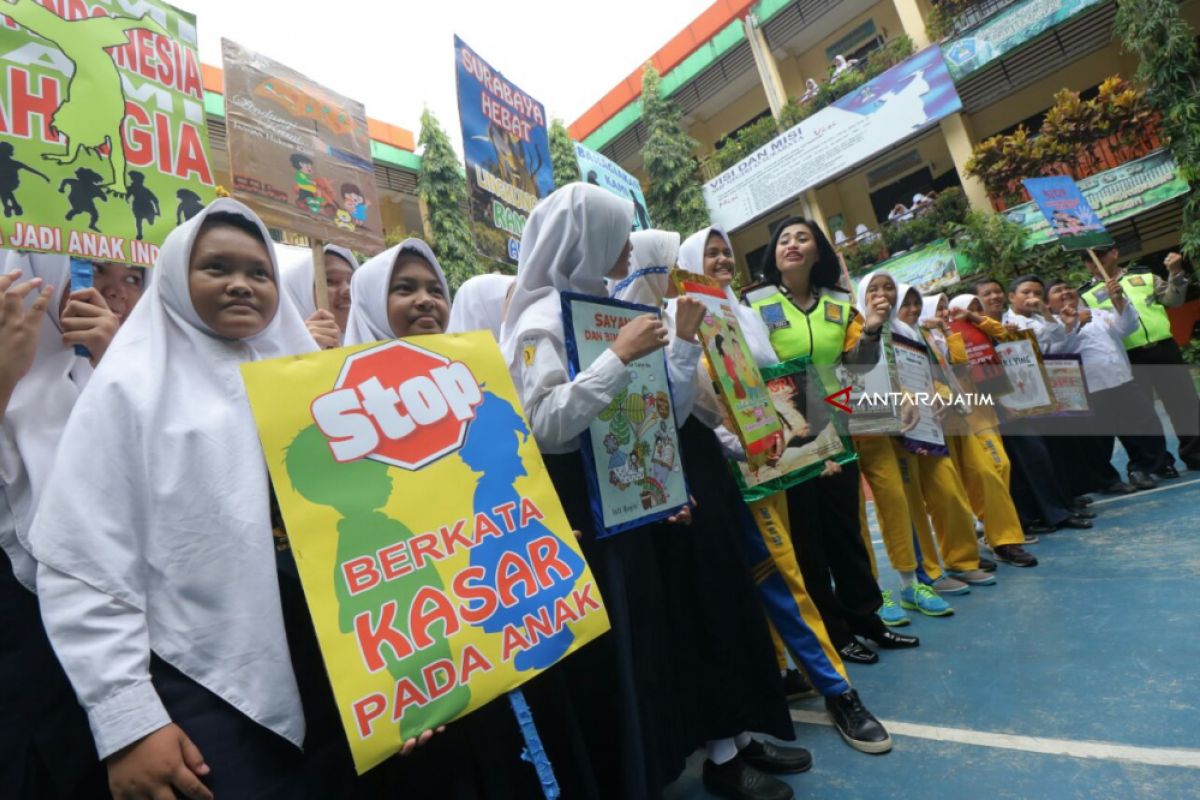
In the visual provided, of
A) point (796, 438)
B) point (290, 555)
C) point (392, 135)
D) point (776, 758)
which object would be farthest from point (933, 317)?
point (392, 135)

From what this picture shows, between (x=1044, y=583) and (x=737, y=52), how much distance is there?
1479 cm

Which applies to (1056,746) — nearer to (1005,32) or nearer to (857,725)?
(857,725)

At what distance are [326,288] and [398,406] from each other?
2.50 feet

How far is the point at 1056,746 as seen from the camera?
1.82 metres

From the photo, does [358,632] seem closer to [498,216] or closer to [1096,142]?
[498,216]

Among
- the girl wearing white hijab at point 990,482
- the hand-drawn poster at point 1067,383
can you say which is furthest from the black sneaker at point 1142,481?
the girl wearing white hijab at point 990,482

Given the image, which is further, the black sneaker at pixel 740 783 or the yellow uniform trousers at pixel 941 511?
the yellow uniform trousers at pixel 941 511

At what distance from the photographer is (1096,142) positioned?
10398 millimetres

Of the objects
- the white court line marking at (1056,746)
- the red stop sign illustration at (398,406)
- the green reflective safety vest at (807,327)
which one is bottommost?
the white court line marking at (1056,746)

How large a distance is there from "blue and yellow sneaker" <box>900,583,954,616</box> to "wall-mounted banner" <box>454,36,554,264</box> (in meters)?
2.85

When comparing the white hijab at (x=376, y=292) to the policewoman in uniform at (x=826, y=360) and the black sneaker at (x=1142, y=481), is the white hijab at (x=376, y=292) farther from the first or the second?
the black sneaker at (x=1142, y=481)

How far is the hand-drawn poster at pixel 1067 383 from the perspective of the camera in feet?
15.3

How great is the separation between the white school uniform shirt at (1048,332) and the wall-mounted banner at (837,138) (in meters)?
8.58

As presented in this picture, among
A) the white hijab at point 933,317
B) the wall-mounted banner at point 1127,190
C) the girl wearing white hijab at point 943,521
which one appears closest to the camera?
the girl wearing white hijab at point 943,521
